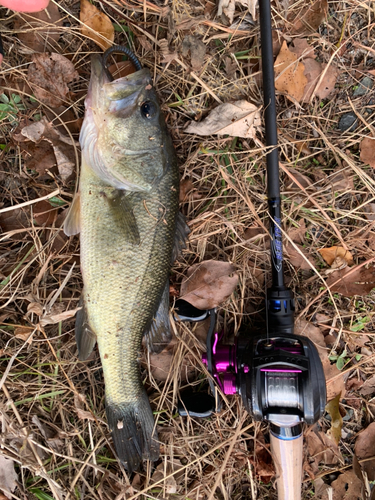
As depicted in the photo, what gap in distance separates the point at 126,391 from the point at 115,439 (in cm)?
33

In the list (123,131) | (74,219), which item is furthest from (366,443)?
(123,131)

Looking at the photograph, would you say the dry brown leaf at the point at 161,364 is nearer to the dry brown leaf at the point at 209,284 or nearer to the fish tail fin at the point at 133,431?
the fish tail fin at the point at 133,431

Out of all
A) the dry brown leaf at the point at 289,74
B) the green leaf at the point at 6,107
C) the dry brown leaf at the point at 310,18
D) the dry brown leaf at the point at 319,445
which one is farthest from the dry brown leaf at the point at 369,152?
the green leaf at the point at 6,107

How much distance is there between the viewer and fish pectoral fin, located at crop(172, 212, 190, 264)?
2.00 meters

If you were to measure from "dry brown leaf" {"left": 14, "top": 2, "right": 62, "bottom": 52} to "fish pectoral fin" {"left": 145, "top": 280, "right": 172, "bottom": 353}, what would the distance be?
163cm

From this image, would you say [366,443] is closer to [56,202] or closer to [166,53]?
[56,202]

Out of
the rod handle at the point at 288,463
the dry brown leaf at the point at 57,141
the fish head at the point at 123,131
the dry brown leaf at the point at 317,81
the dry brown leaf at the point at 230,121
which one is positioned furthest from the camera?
the dry brown leaf at the point at 317,81

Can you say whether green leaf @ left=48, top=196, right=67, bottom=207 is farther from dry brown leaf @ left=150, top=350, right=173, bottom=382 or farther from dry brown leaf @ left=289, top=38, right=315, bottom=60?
dry brown leaf @ left=289, top=38, right=315, bottom=60

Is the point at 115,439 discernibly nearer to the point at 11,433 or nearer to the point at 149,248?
the point at 11,433

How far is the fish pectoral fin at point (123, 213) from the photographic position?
5.90ft

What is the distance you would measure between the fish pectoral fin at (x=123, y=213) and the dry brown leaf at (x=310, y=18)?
1595mm

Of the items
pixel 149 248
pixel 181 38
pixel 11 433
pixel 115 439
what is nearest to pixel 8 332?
pixel 11 433

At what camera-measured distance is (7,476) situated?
81.4 inches

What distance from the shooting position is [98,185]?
181cm
